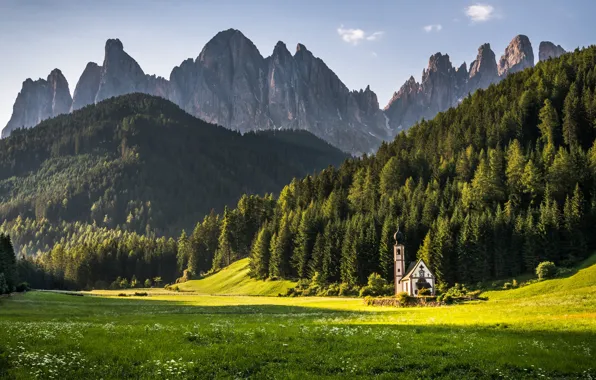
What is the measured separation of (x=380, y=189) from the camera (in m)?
149

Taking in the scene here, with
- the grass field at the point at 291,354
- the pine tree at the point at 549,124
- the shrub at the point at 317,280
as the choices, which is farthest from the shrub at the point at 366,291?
the pine tree at the point at 549,124

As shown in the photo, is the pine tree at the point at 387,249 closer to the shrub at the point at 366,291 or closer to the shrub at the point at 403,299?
the shrub at the point at 366,291

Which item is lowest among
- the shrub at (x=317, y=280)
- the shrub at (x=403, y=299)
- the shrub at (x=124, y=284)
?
the shrub at (x=124, y=284)

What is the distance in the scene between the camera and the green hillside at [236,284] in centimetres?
12147

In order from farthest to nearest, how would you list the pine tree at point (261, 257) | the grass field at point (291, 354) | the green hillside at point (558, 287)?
the pine tree at point (261, 257) < the green hillside at point (558, 287) < the grass field at point (291, 354)

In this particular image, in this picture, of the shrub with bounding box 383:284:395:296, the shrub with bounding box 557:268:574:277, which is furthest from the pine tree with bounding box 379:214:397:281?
the shrub with bounding box 557:268:574:277

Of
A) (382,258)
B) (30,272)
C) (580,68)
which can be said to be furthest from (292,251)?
(580,68)

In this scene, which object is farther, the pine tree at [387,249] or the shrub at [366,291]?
the pine tree at [387,249]

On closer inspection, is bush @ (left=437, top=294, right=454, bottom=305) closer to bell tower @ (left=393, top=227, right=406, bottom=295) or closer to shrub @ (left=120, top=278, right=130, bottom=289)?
bell tower @ (left=393, top=227, right=406, bottom=295)

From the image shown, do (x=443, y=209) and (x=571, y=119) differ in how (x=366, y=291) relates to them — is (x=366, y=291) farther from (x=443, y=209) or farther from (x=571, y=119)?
(x=571, y=119)

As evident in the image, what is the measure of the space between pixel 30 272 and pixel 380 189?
119702mm

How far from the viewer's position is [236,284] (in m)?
136

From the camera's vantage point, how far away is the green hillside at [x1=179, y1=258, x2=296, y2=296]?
121469 millimetres

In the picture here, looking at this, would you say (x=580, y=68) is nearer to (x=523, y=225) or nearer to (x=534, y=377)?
(x=523, y=225)
